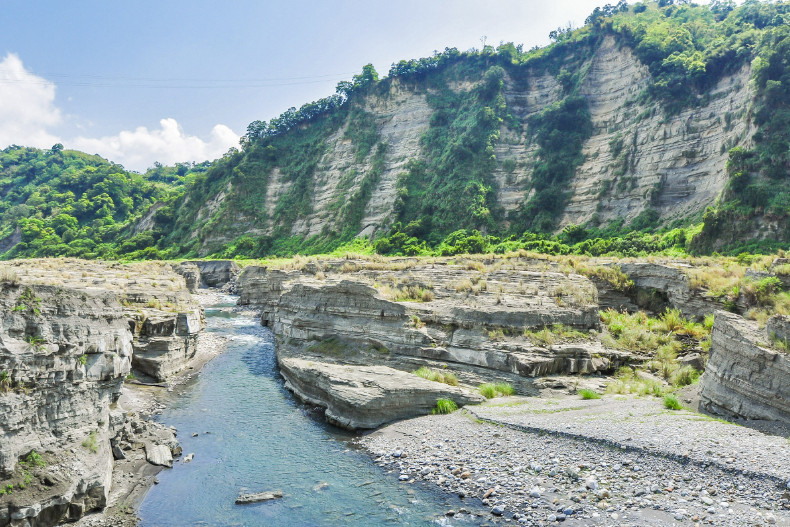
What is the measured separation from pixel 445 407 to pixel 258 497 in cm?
656

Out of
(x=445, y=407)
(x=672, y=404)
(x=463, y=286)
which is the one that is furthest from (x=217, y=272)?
(x=672, y=404)

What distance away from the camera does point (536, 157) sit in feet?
206

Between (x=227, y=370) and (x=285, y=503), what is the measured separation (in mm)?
12464

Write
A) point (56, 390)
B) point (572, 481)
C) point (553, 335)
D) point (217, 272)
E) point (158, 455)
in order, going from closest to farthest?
1. point (56, 390)
2. point (572, 481)
3. point (158, 455)
4. point (553, 335)
5. point (217, 272)

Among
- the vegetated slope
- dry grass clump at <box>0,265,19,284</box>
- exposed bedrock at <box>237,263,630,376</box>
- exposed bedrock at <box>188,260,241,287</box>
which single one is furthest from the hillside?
dry grass clump at <box>0,265,19,284</box>

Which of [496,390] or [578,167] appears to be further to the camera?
[578,167]

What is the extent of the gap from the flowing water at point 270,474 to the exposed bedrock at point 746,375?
8.16 metres

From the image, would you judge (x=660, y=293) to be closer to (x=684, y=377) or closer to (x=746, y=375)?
(x=684, y=377)

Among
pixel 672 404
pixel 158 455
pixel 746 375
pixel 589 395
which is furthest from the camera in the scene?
pixel 589 395

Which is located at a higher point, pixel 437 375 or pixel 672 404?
pixel 672 404

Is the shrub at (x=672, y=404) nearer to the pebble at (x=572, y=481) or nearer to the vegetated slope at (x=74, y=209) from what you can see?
the pebble at (x=572, y=481)

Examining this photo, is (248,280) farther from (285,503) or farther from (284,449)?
(285,503)

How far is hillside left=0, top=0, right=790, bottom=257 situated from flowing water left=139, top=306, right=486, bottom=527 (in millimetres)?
36362

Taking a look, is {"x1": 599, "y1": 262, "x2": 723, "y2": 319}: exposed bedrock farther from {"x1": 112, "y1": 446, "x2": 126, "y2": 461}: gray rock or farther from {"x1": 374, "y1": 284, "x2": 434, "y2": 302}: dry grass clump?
{"x1": 112, "y1": 446, "x2": 126, "y2": 461}: gray rock
